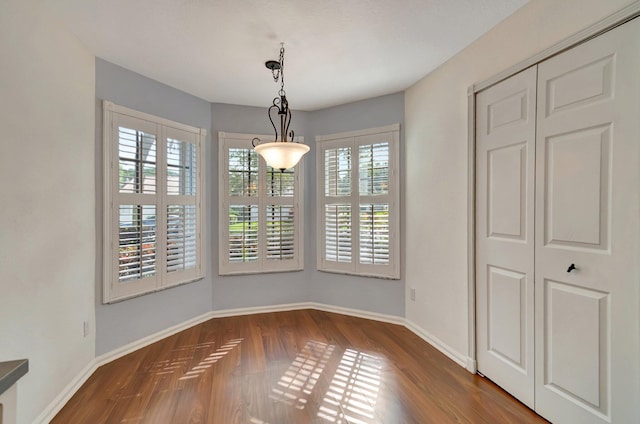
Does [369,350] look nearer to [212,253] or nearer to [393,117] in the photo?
[212,253]

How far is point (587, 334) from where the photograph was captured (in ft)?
5.58

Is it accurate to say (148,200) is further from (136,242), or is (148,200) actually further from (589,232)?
(589,232)

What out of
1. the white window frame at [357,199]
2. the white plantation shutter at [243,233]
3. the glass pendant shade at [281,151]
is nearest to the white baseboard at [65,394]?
the white plantation shutter at [243,233]

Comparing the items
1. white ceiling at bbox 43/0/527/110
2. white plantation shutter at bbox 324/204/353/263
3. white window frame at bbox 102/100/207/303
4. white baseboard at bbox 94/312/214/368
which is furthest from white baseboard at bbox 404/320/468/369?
white ceiling at bbox 43/0/527/110

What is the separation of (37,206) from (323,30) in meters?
2.28

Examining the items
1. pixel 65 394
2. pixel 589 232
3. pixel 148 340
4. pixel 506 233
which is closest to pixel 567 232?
pixel 589 232

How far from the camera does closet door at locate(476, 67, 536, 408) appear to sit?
204 centimetres

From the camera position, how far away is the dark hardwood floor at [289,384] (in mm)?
1995

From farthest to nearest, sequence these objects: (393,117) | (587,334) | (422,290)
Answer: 1. (393,117)
2. (422,290)
3. (587,334)

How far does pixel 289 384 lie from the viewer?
235cm

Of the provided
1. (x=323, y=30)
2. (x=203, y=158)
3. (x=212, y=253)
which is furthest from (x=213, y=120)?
(x=323, y=30)

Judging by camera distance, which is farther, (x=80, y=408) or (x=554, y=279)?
(x=80, y=408)

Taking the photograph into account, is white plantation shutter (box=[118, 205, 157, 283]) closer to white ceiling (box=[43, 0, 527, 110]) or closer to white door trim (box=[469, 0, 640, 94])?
white ceiling (box=[43, 0, 527, 110])

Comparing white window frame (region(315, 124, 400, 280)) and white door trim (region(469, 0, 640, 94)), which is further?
white window frame (region(315, 124, 400, 280))
